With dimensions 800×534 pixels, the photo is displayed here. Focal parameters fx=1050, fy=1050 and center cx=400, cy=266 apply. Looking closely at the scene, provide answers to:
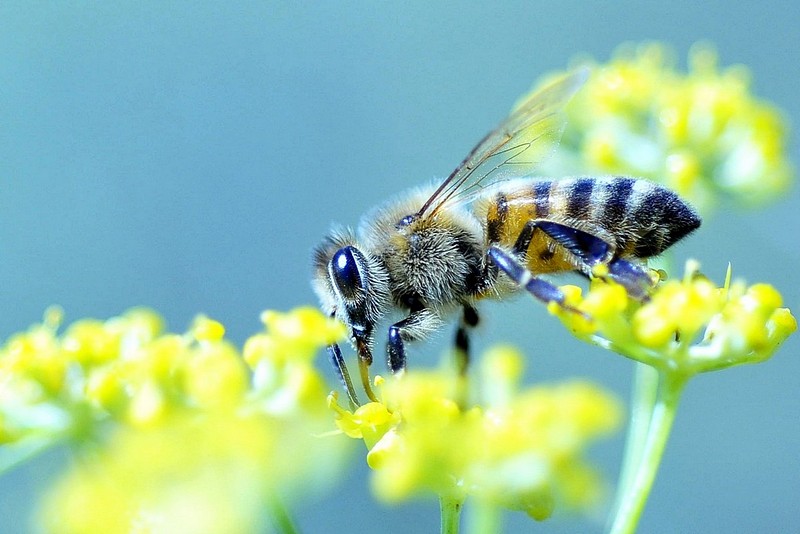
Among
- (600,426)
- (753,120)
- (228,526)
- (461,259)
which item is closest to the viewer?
(228,526)

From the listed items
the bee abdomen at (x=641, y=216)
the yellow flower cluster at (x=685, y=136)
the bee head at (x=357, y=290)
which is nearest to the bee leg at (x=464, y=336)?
the bee head at (x=357, y=290)

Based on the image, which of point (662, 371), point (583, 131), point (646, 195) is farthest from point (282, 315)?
point (583, 131)

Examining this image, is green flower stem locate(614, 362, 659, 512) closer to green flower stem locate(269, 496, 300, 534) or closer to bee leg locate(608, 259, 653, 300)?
bee leg locate(608, 259, 653, 300)

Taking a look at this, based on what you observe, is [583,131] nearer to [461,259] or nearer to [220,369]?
[461,259]

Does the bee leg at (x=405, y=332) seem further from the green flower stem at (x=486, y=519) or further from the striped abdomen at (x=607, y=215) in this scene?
the green flower stem at (x=486, y=519)

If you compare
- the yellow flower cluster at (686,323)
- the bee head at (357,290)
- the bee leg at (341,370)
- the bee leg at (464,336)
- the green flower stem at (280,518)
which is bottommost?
the green flower stem at (280,518)

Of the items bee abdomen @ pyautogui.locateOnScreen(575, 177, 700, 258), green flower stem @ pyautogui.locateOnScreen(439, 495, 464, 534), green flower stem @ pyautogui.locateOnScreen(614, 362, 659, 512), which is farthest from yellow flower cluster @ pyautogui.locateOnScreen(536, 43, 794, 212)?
green flower stem @ pyautogui.locateOnScreen(439, 495, 464, 534)
